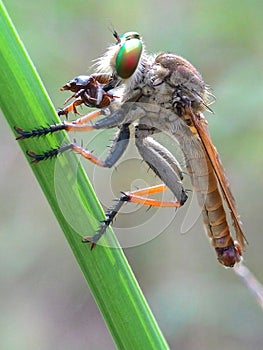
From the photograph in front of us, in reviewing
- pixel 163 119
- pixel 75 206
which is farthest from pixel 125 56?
pixel 75 206

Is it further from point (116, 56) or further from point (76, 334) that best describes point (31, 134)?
point (76, 334)

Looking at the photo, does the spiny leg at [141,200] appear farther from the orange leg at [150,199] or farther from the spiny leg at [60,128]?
the spiny leg at [60,128]

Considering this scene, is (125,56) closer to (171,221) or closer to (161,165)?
(161,165)

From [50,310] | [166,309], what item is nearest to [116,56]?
[166,309]

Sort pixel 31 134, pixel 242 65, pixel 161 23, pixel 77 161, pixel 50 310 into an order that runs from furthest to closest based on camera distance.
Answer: pixel 50 310 → pixel 161 23 → pixel 242 65 → pixel 77 161 → pixel 31 134

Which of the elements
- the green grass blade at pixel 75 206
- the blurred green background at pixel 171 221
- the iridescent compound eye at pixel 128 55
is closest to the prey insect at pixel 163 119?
the iridescent compound eye at pixel 128 55

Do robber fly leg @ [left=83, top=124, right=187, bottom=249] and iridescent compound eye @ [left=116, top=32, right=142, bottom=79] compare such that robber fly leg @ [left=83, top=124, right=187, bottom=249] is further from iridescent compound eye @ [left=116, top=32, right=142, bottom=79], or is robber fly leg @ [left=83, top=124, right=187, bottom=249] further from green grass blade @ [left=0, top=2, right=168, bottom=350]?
green grass blade @ [left=0, top=2, right=168, bottom=350]
